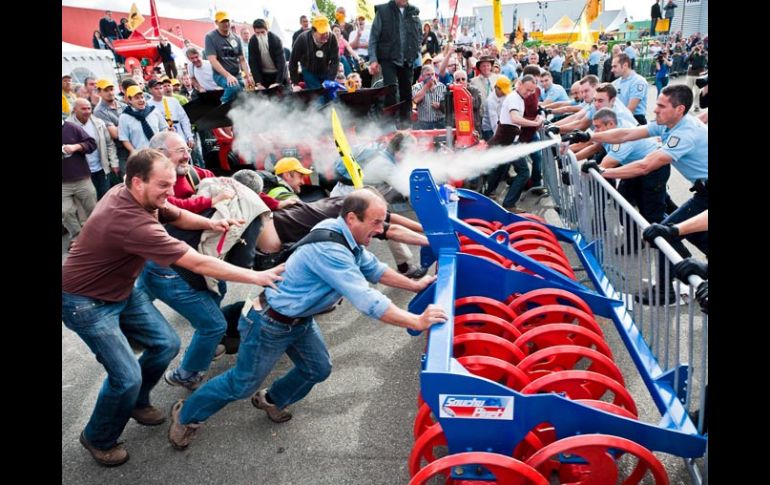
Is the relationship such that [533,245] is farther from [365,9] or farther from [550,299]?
[365,9]

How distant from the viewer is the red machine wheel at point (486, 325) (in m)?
3.40

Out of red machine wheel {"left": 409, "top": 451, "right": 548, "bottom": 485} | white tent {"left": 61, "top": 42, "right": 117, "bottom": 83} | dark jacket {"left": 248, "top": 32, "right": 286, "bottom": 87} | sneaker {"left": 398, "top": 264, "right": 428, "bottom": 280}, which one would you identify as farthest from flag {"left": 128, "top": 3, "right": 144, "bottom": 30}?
red machine wheel {"left": 409, "top": 451, "right": 548, "bottom": 485}

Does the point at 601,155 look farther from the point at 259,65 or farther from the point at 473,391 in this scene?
the point at 473,391

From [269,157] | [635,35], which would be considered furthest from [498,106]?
[635,35]

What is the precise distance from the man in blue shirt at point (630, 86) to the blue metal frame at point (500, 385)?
5.75 m

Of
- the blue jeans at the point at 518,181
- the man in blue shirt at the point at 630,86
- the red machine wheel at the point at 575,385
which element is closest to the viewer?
the red machine wheel at the point at 575,385

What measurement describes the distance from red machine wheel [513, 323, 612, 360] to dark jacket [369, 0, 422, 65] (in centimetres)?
659

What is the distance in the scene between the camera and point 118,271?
3172 mm

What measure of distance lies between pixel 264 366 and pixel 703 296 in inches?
92.2

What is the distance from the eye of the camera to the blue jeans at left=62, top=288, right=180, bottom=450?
3137mm

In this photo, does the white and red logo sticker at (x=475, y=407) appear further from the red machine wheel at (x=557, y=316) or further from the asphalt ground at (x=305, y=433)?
the red machine wheel at (x=557, y=316)

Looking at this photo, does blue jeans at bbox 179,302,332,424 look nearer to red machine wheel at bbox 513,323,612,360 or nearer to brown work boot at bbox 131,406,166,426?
brown work boot at bbox 131,406,166,426

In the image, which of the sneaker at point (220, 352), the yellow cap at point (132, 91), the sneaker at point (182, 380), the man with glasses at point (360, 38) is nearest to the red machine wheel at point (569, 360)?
the sneaker at point (182, 380)

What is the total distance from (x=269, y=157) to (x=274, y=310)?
19.1 feet
